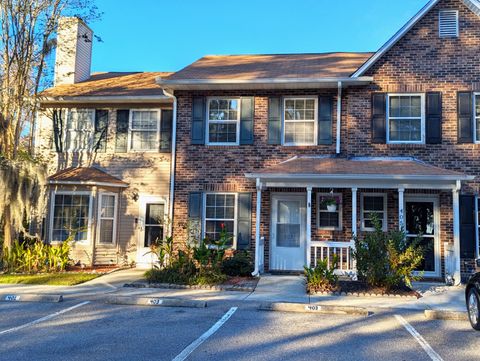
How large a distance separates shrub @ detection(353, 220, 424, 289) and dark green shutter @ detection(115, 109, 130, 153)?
796cm

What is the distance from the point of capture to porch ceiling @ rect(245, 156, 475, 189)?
33.7 ft

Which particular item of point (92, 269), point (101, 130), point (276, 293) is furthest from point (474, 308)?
point (101, 130)

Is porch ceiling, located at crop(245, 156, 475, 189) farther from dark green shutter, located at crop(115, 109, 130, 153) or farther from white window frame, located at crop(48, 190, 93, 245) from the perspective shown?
white window frame, located at crop(48, 190, 93, 245)

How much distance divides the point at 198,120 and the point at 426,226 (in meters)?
7.03

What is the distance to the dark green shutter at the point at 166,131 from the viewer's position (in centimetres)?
1350

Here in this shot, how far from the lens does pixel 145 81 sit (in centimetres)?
1561

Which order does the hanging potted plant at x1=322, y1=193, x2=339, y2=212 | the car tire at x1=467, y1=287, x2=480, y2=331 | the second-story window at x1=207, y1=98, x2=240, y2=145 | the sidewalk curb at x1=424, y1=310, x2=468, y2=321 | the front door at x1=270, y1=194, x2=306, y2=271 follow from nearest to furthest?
the car tire at x1=467, y1=287, x2=480, y2=331 < the sidewalk curb at x1=424, y1=310, x2=468, y2=321 < the hanging potted plant at x1=322, y1=193, x2=339, y2=212 < the front door at x1=270, y1=194, x2=306, y2=271 < the second-story window at x1=207, y1=98, x2=240, y2=145

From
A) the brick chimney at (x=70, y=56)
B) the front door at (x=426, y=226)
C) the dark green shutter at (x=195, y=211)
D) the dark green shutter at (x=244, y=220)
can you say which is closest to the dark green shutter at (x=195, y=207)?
the dark green shutter at (x=195, y=211)

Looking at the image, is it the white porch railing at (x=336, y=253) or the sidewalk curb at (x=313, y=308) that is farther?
the white porch railing at (x=336, y=253)

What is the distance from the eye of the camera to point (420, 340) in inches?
240

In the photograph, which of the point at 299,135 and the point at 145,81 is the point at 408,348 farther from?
the point at 145,81

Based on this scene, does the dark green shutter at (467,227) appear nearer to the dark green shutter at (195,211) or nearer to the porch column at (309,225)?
the porch column at (309,225)

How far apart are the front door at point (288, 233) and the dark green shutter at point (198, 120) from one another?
2.79m

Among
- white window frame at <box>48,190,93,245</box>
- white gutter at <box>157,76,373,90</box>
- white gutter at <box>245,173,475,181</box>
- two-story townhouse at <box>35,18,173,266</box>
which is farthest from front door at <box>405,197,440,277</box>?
white window frame at <box>48,190,93,245</box>
